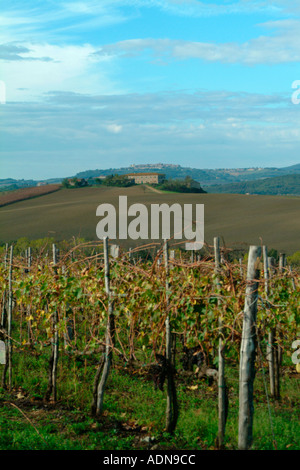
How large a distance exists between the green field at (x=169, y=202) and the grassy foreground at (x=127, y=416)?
2895cm

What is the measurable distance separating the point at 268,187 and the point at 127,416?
132844 millimetres

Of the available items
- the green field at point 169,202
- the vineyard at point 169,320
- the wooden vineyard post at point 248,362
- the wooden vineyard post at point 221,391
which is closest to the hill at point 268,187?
the green field at point 169,202

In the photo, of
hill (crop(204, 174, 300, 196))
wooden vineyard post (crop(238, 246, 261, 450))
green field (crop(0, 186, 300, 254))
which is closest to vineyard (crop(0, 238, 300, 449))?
wooden vineyard post (crop(238, 246, 261, 450))

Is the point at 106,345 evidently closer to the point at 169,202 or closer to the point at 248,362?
the point at 248,362

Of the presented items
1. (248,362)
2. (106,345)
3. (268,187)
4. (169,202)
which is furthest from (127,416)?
(268,187)

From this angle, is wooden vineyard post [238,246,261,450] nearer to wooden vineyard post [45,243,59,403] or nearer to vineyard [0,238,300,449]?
vineyard [0,238,300,449]

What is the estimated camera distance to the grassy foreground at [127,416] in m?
5.16

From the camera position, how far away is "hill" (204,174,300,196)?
414 feet

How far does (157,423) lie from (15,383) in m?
2.94

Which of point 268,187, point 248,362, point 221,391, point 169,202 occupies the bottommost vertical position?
point 221,391

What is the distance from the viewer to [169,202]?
58594mm

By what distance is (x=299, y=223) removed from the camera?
45594mm

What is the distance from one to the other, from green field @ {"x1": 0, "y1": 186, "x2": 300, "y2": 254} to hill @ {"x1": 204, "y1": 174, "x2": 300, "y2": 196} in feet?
215

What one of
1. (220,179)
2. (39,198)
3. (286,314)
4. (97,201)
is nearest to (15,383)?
(286,314)
